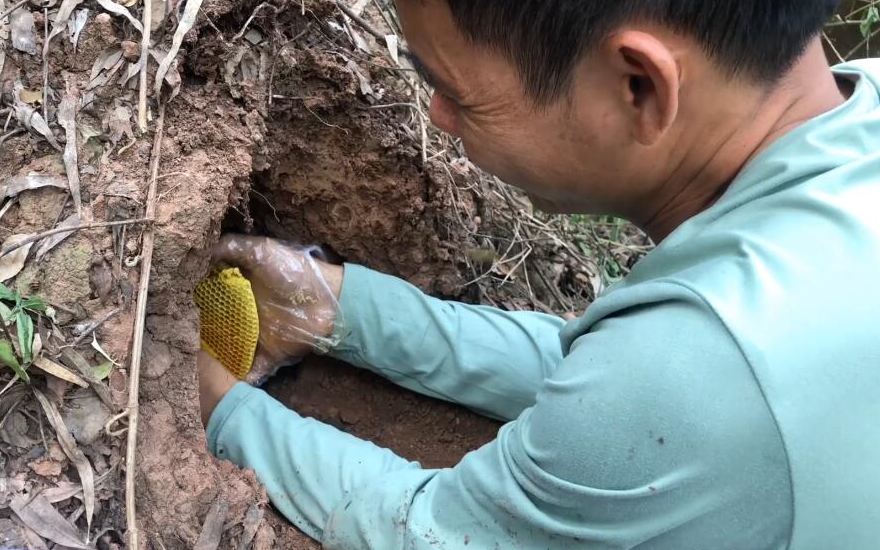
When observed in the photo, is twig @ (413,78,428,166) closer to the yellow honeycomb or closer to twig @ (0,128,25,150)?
the yellow honeycomb

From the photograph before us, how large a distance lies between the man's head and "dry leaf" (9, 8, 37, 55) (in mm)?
721

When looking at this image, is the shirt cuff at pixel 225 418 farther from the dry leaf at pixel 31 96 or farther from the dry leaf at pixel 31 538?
the dry leaf at pixel 31 96

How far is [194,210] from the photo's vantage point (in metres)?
1.24

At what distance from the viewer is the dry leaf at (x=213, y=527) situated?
1180 mm

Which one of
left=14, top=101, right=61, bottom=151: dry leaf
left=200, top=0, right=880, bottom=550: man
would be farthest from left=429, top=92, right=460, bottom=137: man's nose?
left=14, top=101, right=61, bottom=151: dry leaf

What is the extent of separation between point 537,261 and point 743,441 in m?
1.35

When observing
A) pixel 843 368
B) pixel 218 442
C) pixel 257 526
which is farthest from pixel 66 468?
pixel 843 368

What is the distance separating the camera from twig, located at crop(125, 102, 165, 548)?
110cm

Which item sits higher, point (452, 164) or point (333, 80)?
point (333, 80)

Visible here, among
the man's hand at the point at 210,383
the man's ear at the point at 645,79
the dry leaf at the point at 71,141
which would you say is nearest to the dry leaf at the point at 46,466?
the dry leaf at the point at 71,141

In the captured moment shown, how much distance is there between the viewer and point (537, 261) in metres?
2.21

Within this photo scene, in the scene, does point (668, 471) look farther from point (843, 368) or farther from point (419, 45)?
point (419, 45)

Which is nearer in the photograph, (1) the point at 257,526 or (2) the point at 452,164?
(1) the point at 257,526

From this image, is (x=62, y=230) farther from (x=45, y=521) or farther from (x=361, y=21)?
(x=361, y=21)
